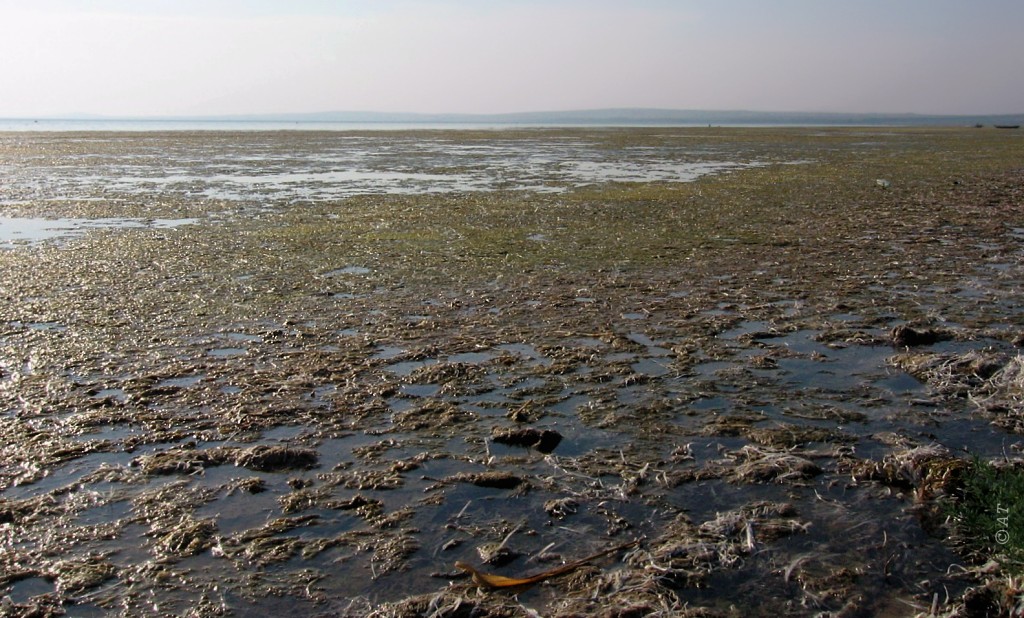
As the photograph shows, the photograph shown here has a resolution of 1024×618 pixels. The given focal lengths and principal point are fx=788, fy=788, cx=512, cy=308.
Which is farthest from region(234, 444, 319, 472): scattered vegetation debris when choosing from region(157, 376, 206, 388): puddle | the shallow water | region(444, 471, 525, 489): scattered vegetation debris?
the shallow water

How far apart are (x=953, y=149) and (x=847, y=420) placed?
148 ft

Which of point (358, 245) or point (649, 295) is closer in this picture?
point (649, 295)

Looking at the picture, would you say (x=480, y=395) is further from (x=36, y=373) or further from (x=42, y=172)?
(x=42, y=172)

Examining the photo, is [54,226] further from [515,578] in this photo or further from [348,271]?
[515,578]

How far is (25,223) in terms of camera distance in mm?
17000

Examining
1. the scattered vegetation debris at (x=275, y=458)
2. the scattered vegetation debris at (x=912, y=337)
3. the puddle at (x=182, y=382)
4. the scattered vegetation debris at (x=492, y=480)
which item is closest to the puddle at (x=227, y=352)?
the puddle at (x=182, y=382)

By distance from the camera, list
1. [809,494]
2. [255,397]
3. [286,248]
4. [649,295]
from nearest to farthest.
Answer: [809,494], [255,397], [649,295], [286,248]

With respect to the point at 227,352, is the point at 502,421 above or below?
below

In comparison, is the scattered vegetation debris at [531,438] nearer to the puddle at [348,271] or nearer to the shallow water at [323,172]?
the puddle at [348,271]

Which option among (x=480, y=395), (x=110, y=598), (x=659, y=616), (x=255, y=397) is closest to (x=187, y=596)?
(x=110, y=598)

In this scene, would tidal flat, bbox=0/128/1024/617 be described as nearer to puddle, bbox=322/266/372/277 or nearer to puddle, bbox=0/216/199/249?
puddle, bbox=322/266/372/277

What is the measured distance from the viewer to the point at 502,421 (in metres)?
6.54

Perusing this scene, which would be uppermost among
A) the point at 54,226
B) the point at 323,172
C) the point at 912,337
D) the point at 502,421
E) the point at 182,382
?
the point at 323,172

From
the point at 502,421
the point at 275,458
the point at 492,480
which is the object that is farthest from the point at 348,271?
the point at 492,480
